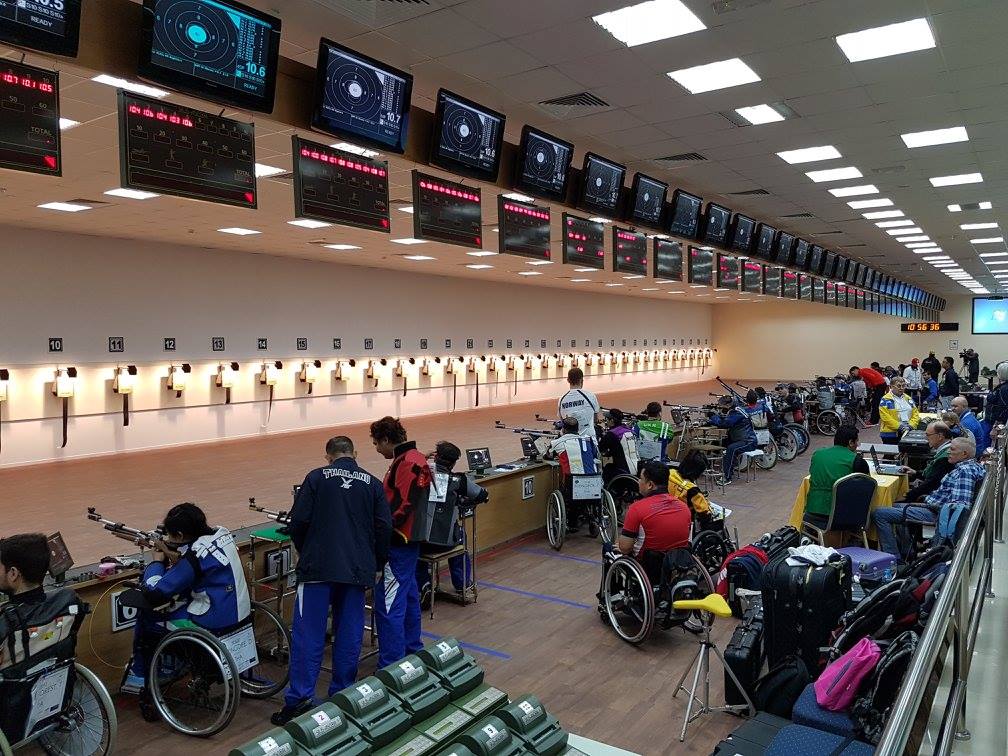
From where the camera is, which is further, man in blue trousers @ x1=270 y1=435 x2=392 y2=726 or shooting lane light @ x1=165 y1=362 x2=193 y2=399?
shooting lane light @ x1=165 y1=362 x2=193 y2=399

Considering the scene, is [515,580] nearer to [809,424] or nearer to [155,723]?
[155,723]

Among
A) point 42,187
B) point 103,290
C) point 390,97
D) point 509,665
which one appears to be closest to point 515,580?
point 509,665

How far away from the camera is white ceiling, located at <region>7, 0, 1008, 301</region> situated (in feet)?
13.8

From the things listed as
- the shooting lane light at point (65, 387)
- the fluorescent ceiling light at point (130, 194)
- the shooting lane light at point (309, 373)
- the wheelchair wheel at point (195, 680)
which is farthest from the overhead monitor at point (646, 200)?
the shooting lane light at point (309, 373)

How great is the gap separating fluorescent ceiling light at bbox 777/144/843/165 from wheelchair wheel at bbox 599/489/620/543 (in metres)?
4.04

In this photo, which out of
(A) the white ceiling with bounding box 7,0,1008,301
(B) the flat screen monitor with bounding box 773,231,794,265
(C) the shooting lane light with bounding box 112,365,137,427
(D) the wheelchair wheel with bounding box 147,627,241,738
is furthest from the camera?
(C) the shooting lane light with bounding box 112,365,137,427

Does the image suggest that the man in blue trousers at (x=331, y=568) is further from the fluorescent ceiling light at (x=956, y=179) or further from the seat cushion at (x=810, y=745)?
the fluorescent ceiling light at (x=956, y=179)

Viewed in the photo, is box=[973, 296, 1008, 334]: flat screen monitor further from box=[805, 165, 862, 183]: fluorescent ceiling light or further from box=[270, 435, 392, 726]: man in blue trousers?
box=[270, 435, 392, 726]: man in blue trousers

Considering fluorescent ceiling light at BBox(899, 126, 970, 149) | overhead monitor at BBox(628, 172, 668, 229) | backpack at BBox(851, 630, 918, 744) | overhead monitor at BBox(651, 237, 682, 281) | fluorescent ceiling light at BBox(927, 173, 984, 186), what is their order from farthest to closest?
overhead monitor at BBox(651, 237, 682, 281)
fluorescent ceiling light at BBox(927, 173, 984, 186)
overhead monitor at BBox(628, 172, 668, 229)
fluorescent ceiling light at BBox(899, 126, 970, 149)
backpack at BBox(851, 630, 918, 744)

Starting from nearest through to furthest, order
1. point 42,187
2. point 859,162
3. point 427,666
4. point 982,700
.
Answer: point 427,666 → point 982,700 → point 859,162 → point 42,187

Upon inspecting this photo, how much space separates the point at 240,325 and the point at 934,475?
12.8 m

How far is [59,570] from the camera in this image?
137 inches

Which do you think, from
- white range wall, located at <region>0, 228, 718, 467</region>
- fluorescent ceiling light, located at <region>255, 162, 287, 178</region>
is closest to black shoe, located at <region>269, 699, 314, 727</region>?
fluorescent ceiling light, located at <region>255, 162, 287, 178</region>

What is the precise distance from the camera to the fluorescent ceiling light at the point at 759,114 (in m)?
5.96
